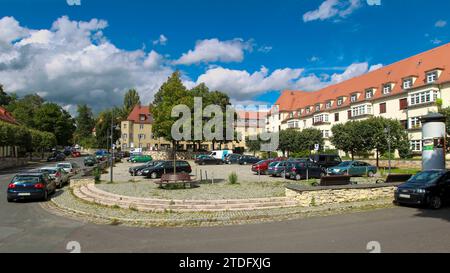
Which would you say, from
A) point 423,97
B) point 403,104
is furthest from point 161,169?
point 403,104

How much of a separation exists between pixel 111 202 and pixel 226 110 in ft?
166

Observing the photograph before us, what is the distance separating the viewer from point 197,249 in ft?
26.7

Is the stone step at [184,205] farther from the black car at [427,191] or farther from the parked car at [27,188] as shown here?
the black car at [427,191]

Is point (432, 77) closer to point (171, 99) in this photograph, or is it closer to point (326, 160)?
point (326, 160)

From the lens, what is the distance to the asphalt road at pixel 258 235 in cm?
809

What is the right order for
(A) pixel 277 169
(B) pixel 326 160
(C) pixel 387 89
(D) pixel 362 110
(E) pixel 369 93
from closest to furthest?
(A) pixel 277 169 < (B) pixel 326 160 < (C) pixel 387 89 < (D) pixel 362 110 < (E) pixel 369 93

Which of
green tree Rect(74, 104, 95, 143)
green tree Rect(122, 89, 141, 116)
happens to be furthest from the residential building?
green tree Rect(74, 104, 95, 143)

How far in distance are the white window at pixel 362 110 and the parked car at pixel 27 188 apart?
159ft

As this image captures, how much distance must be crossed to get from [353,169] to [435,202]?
14551 mm

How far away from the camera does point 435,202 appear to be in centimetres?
1328

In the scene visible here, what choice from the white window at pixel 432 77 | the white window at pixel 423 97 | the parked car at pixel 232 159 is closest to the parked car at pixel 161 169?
the parked car at pixel 232 159

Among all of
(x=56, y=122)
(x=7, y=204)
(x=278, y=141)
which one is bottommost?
(x=7, y=204)
